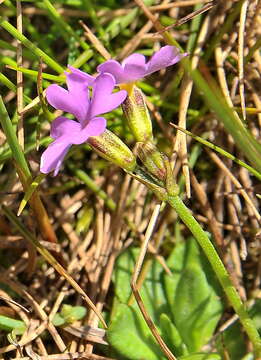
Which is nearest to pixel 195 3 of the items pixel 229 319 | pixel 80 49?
pixel 80 49

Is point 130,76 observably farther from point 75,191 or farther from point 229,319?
point 229,319

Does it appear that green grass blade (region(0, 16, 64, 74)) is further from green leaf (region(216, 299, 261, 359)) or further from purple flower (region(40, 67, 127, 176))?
green leaf (region(216, 299, 261, 359))

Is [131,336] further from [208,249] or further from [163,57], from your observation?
[163,57]

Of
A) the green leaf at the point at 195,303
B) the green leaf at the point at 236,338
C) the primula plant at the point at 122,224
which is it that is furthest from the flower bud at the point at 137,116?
the green leaf at the point at 236,338

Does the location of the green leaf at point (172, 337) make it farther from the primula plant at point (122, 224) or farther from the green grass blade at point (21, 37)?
the green grass blade at point (21, 37)

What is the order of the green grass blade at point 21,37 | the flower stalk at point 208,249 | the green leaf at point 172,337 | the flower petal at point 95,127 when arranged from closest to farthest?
the flower petal at point 95,127 < the flower stalk at point 208,249 < the green grass blade at point 21,37 < the green leaf at point 172,337

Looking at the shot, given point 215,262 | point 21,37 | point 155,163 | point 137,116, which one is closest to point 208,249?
point 215,262

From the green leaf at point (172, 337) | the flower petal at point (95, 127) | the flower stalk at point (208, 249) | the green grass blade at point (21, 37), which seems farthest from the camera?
the green leaf at point (172, 337)
